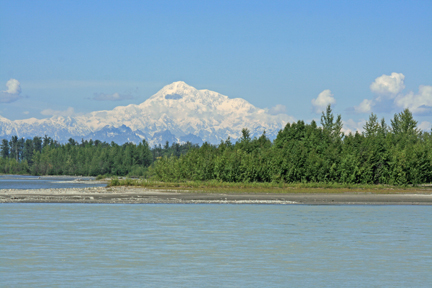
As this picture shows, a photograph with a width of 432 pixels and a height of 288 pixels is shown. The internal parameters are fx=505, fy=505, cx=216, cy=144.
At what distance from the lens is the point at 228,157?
309 ft

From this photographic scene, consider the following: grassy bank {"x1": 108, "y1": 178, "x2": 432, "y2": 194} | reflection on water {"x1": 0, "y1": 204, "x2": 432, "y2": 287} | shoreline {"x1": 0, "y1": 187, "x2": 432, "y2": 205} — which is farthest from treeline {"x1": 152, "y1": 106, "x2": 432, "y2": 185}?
reflection on water {"x1": 0, "y1": 204, "x2": 432, "y2": 287}

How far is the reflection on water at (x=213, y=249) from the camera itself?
68.2 ft

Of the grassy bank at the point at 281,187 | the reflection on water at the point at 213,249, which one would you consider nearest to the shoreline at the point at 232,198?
the grassy bank at the point at 281,187

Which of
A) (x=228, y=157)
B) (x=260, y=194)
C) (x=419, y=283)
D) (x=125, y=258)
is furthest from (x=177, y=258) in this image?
(x=228, y=157)

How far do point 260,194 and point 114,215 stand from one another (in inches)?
1218

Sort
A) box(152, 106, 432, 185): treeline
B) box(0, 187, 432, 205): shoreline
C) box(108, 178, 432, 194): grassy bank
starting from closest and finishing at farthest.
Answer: box(0, 187, 432, 205): shoreline, box(108, 178, 432, 194): grassy bank, box(152, 106, 432, 185): treeline

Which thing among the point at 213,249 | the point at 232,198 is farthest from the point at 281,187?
the point at 213,249

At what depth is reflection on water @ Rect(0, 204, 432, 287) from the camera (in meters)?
20.8

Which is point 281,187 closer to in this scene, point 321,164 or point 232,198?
point 321,164

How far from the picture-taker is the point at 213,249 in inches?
1108

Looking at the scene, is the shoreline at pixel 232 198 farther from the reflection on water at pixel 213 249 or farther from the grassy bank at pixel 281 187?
the reflection on water at pixel 213 249

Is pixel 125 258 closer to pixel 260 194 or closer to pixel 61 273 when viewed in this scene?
pixel 61 273

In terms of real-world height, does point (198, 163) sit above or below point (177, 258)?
above

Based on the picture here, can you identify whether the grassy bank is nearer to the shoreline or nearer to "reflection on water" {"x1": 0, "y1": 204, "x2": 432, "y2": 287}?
the shoreline
